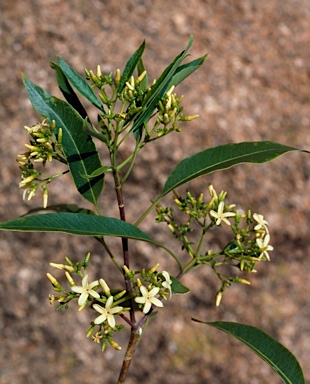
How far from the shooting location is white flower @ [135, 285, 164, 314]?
874mm

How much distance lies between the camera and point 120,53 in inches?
99.6

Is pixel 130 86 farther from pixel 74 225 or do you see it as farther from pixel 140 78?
pixel 74 225

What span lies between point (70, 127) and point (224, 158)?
10.4 inches

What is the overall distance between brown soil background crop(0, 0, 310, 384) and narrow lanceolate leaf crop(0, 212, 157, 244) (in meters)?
1.43

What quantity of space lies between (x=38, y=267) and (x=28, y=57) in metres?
0.91

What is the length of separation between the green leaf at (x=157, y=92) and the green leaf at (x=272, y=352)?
0.37 meters

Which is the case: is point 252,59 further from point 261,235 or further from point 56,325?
point 261,235

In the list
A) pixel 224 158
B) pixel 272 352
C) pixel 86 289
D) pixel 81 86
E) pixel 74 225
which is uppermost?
pixel 81 86

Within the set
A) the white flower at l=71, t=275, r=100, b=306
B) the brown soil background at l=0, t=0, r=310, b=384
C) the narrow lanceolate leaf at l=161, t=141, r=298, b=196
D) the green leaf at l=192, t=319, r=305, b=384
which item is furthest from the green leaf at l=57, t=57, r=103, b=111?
the brown soil background at l=0, t=0, r=310, b=384

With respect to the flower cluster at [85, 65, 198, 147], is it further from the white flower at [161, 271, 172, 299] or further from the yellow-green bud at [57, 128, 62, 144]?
the white flower at [161, 271, 172, 299]

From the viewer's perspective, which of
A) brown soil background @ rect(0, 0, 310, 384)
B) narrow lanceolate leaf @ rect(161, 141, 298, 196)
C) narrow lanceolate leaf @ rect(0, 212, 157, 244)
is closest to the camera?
narrow lanceolate leaf @ rect(0, 212, 157, 244)

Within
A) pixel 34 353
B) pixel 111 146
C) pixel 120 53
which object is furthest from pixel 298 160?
pixel 111 146

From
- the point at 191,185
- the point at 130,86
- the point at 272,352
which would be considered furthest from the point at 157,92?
the point at 191,185

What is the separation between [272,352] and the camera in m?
1.00
